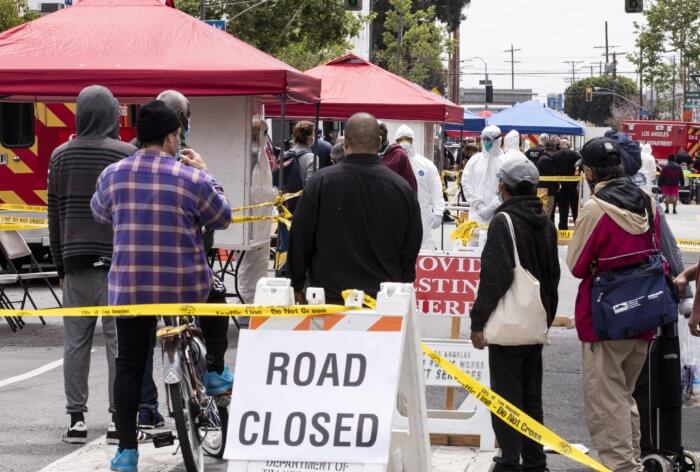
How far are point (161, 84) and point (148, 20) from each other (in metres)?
1.27

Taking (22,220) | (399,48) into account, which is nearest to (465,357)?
(22,220)

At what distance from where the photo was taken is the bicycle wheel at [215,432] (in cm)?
665

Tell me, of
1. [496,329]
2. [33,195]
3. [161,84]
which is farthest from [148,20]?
[496,329]

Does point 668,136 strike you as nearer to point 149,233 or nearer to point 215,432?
point 215,432

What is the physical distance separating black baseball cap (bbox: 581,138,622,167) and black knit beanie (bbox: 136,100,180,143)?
2108mm

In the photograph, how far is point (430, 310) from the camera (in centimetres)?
791

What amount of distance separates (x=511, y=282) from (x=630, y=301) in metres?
0.61

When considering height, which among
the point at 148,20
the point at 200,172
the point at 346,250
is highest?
the point at 148,20

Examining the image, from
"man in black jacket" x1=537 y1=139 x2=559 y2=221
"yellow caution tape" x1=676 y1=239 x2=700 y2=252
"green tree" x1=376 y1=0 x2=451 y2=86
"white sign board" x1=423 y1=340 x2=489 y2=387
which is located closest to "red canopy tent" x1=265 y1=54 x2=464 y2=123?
"yellow caution tape" x1=676 y1=239 x2=700 y2=252

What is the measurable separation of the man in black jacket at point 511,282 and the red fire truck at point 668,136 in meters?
41.5

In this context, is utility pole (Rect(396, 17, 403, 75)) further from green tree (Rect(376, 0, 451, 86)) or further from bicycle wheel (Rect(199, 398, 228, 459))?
bicycle wheel (Rect(199, 398, 228, 459))

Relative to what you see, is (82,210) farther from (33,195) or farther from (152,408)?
(33,195)

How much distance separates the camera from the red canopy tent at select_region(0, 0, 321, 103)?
11.4 meters

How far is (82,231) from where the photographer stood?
23.8 feet
